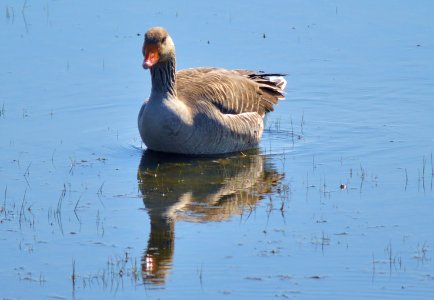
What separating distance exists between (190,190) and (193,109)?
77.8 inches

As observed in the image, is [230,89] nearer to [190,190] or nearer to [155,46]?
[155,46]

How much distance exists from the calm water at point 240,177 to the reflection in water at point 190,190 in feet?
0.10

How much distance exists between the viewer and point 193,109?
14469 mm

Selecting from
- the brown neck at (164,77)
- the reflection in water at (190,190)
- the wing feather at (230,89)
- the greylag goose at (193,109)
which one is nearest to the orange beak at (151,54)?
the greylag goose at (193,109)

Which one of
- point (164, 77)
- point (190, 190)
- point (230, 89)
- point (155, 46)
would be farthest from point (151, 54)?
point (190, 190)

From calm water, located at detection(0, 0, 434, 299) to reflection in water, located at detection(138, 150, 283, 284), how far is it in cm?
3

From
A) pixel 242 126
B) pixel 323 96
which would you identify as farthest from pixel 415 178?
pixel 323 96

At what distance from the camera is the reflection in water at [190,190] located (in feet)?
35.4

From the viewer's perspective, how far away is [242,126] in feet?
48.8

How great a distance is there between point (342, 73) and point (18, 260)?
8.84 m

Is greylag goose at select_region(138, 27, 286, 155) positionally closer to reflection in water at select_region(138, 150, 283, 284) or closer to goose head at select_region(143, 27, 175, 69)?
goose head at select_region(143, 27, 175, 69)

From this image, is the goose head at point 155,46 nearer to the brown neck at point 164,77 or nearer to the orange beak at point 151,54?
the orange beak at point 151,54

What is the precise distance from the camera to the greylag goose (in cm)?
1423

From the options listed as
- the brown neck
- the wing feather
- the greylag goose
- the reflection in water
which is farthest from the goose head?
the reflection in water
